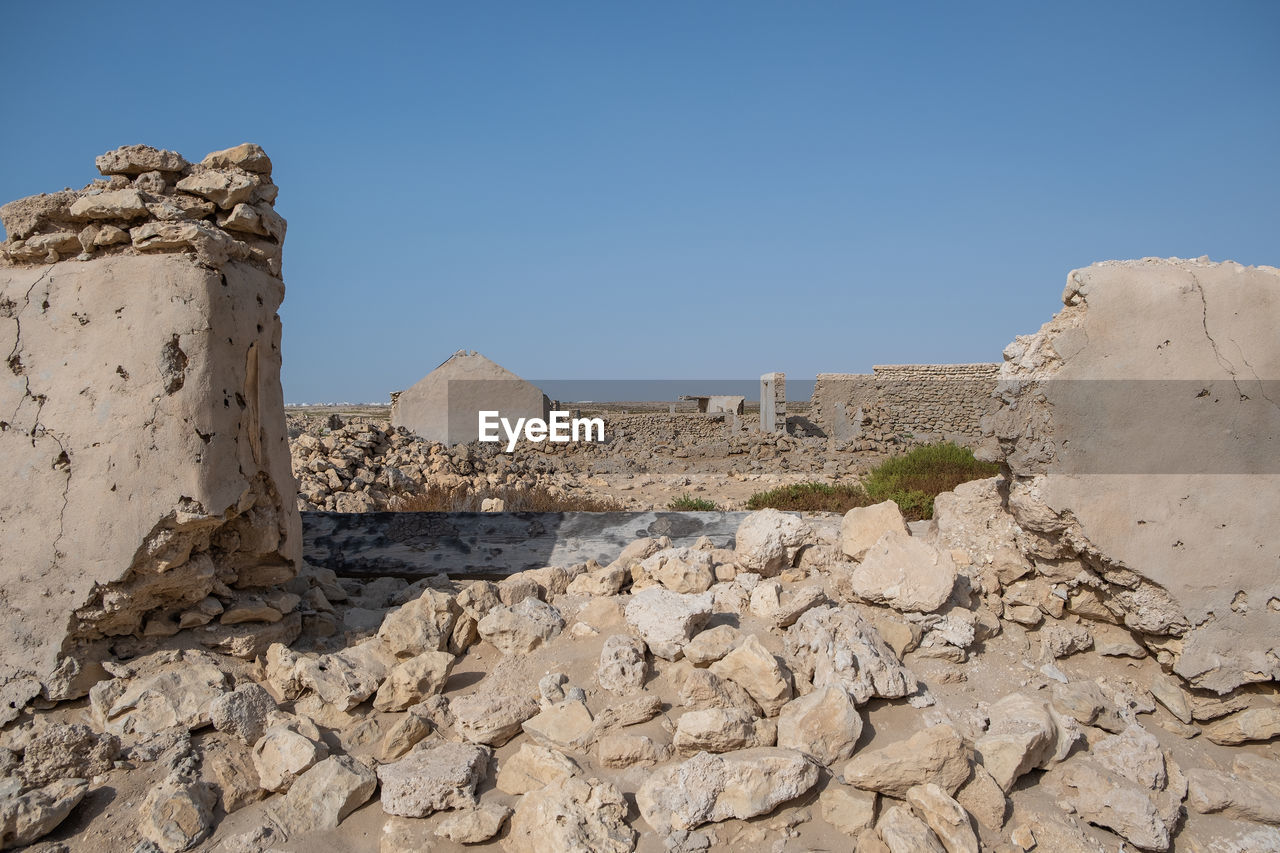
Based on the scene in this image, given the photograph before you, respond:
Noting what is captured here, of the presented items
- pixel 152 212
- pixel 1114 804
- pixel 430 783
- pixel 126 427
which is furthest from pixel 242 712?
pixel 1114 804

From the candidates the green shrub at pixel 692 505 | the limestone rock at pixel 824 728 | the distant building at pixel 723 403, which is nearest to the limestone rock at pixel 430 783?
the limestone rock at pixel 824 728

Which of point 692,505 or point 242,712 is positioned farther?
point 692,505

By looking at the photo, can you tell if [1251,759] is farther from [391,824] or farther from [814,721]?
[391,824]

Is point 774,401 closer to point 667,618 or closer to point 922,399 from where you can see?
point 922,399

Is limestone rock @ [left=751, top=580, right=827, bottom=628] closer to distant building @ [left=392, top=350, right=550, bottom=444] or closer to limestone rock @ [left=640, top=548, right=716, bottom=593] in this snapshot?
limestone rock @ [left=640, top=548, right=716, bottom=593]

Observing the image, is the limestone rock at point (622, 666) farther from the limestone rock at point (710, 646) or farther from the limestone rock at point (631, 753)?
the limestone rock at point (631, 753)

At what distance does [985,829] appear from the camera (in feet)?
8.41

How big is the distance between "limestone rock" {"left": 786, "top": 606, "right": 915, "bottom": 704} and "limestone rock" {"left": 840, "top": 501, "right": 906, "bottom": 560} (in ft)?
1.60

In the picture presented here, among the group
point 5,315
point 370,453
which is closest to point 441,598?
point 5,315

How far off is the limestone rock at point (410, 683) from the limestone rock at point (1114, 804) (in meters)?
2.44

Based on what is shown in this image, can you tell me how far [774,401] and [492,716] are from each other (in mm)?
18396

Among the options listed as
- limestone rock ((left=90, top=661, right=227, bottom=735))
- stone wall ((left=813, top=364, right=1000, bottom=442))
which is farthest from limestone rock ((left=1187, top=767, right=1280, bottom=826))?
stone wall ((left=813, top=364, right=1000, bottom=442))

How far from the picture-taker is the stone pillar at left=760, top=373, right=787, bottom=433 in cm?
2050

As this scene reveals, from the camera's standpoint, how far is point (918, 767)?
101 inches
